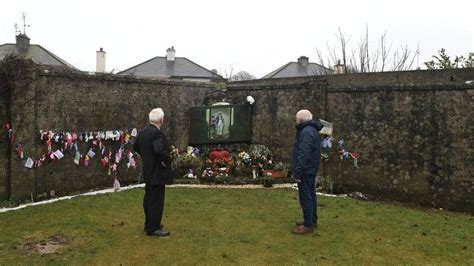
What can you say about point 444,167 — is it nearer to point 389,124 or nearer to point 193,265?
point 389,124

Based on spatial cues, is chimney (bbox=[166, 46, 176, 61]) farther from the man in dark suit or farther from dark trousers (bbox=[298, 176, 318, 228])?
dark trousers (bbox=[298, 176, 318, 228])

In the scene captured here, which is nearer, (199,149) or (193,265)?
(193,265)

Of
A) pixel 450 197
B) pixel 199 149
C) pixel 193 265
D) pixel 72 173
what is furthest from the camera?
pixel 199 149

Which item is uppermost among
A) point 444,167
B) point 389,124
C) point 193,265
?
point 389,124

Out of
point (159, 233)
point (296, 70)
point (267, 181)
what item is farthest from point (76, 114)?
point (296, 70)

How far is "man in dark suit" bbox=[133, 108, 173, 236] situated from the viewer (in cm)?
570

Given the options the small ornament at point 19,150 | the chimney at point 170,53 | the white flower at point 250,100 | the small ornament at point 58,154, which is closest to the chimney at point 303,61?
the chimney at point 170,53

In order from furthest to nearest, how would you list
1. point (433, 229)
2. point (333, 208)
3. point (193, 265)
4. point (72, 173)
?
point (72, 173) < point (333, 208) < point (433, 229) < point (193, 265)

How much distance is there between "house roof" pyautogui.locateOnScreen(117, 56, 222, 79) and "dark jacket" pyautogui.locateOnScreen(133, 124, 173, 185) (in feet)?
90.9

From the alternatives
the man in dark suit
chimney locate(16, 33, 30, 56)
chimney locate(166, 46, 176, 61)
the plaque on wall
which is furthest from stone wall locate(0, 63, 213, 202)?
chimney locate(166, 46, 176, 61)

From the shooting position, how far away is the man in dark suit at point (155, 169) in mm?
5703

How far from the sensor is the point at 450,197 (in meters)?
8.51

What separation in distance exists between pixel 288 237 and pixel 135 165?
582 centimetres

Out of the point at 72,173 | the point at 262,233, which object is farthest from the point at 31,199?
the point at 262,233
